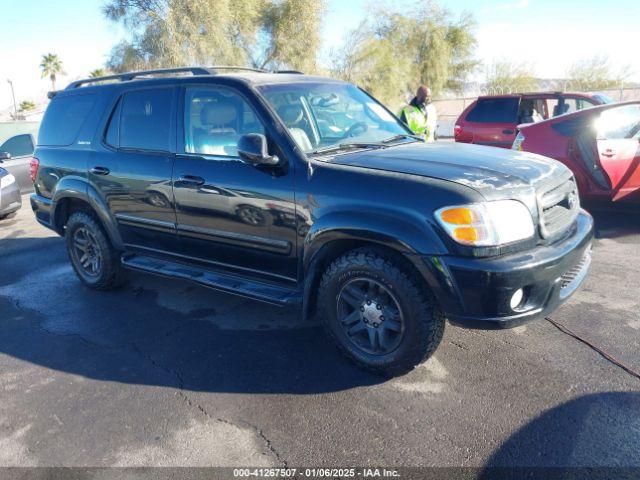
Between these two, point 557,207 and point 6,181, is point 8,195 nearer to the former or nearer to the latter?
point 6,181

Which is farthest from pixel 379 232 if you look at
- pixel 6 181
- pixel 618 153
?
pixel 6 181

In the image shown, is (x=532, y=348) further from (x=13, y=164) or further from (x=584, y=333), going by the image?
(x=13, y=164)

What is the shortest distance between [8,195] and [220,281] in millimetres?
6507

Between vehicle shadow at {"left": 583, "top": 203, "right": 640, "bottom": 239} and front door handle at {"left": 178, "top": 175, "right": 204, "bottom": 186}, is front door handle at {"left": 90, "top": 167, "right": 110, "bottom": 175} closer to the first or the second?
front door handle at {"left": 178, "top": 175, "right": 204, "bottom": 186}

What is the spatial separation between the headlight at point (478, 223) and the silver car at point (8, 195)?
8.18 meters

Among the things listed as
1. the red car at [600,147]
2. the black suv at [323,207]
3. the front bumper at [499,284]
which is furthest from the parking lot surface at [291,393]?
the red car at [600,147]

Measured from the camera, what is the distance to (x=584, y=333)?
11.9 ft

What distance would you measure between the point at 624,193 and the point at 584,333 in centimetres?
290

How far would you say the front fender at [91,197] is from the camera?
15.1 feet

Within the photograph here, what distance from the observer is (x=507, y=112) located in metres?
10.9

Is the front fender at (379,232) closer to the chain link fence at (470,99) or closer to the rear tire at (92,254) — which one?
the rear tire at (92,254)

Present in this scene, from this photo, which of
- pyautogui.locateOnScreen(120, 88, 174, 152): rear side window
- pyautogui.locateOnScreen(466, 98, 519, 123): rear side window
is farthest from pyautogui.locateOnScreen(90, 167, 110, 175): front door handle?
pyautogui.locateOnScreen(466, 98, 519, 123): rear side window

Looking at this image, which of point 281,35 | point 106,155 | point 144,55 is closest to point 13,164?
point 106,155

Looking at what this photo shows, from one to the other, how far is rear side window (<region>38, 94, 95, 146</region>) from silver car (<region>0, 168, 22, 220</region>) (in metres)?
3.89
